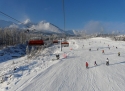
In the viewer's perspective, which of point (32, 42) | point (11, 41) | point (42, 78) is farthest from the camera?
point (11, 41)

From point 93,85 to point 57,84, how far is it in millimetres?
4023

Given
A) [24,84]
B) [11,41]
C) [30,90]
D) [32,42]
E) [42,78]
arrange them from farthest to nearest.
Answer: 1. [11,41]
2. [32,42]
3. [42,78]
4. [24,84]
5. [30,90]

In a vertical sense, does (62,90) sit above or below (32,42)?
below

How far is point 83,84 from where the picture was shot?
604 inches

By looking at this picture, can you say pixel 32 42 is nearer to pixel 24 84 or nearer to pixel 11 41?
pixel 24 84

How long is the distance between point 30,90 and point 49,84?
2.40 metres

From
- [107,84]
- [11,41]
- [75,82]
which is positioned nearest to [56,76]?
[75,82]

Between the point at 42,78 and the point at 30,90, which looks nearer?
the point at 30,90

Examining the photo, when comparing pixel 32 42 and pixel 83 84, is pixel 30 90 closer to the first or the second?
pixel 83 84

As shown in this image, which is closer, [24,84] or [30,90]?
[30,90]

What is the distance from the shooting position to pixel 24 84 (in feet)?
48.9

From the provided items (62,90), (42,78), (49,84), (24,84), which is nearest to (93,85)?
(62,90)

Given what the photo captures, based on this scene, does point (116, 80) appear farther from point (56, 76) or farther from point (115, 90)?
point (56, 76)

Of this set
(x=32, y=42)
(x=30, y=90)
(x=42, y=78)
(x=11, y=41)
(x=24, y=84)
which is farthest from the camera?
(x=11, y=41)
